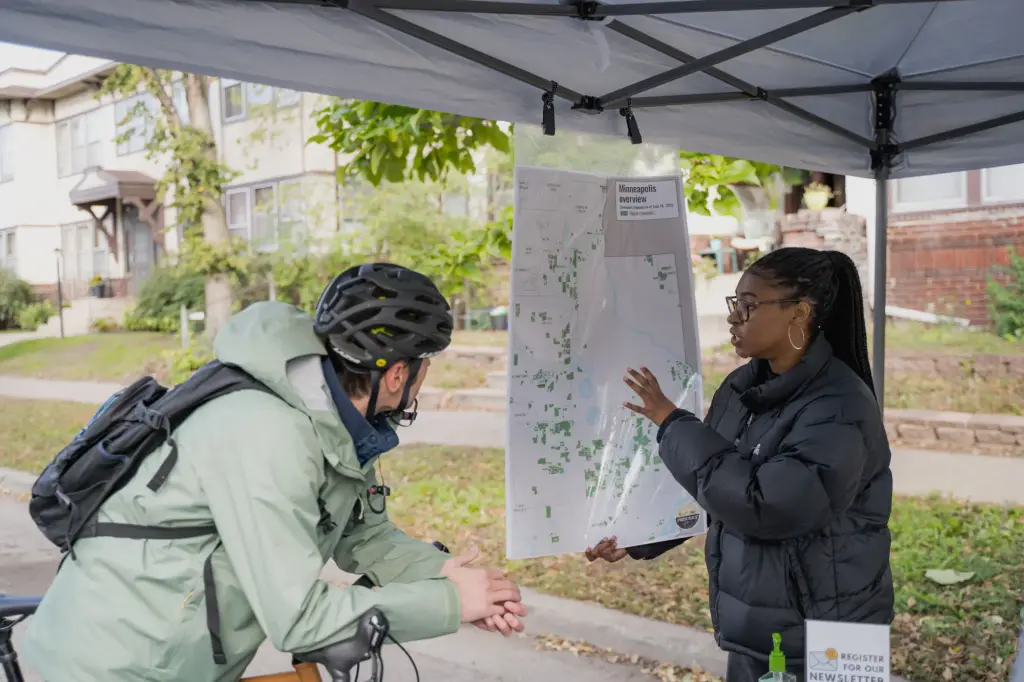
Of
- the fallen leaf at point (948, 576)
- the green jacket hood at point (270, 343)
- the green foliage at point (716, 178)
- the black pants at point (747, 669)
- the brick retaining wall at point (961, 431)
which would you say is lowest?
the fallen leaf at point (948, 576)

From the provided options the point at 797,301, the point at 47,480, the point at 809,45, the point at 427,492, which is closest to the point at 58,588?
the point at 47,480

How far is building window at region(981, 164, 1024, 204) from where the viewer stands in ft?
40.3

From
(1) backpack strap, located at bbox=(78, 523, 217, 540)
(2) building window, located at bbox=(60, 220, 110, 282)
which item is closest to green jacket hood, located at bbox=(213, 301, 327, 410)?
(1) backpack strap, located at bbox=(78, 523, 217, 540)

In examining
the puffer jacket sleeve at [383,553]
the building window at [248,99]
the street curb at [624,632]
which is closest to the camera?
the puffer jacket sleeve at [383,553]

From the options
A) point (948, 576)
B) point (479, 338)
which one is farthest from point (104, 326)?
point (948, 576)

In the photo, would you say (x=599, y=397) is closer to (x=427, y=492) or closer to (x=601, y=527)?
(x=601, y=527)

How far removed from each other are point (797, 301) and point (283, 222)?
53.9 ft

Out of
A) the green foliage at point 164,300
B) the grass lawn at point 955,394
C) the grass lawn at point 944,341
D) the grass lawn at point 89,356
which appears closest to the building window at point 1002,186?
the grass lawn at point 944,341

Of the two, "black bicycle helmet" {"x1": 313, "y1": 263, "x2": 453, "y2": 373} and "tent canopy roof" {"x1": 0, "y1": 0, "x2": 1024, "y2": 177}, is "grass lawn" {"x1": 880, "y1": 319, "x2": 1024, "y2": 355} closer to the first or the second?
"tent canopy roof" {"x1": 0, "y1": 0, "x2": 1024, "y2": 177}

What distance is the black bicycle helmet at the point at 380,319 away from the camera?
6.09 ft

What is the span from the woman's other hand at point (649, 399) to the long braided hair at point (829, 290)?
0.44m

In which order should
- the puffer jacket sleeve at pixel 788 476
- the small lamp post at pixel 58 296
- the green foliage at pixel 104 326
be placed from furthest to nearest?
the small lamp post at pixel 58 296 → the green foliage at pixel 104 326 → the puffer jacket sleeve at pixel 788 476

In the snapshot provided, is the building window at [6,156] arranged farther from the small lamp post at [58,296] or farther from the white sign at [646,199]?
the white sign at [646,199]

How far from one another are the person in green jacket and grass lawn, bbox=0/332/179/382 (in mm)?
16112
